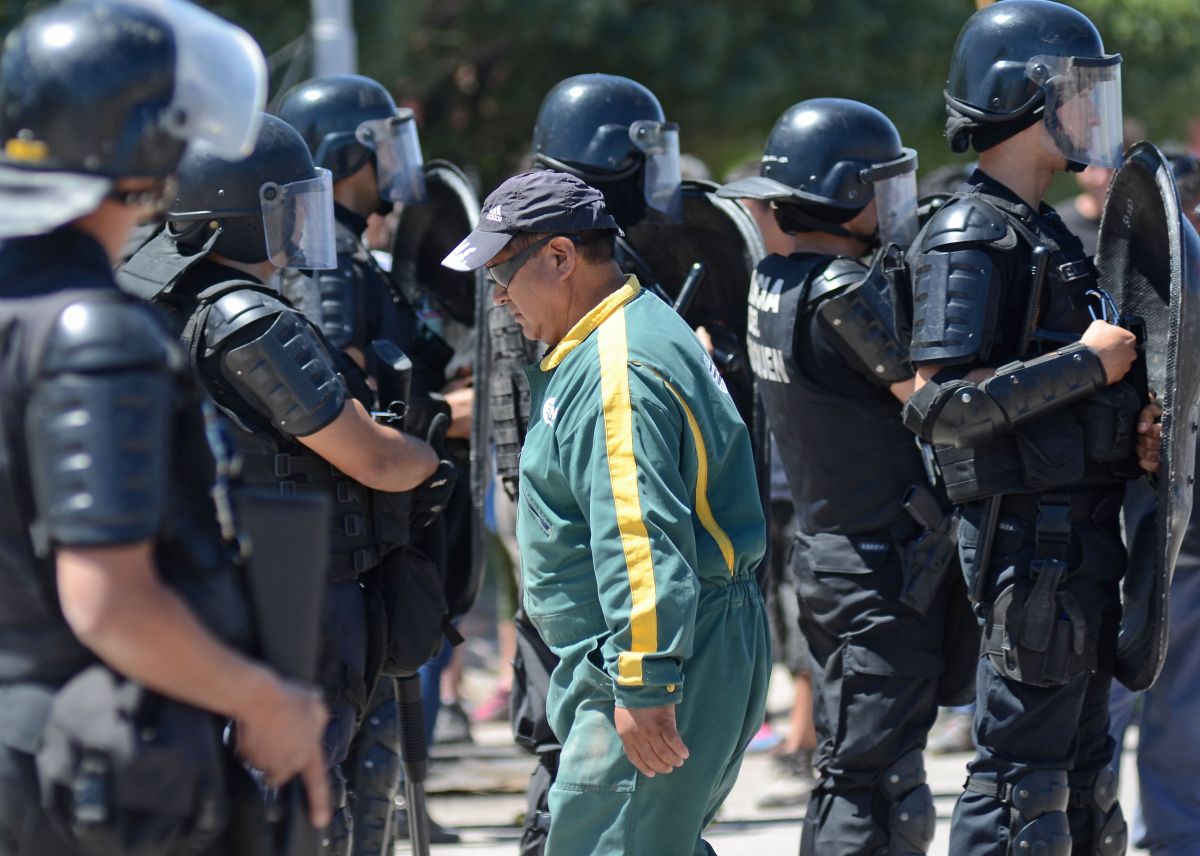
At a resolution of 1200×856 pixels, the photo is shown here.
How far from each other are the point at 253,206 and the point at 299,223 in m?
0.12

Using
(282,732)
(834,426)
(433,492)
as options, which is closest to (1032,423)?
(834,426)

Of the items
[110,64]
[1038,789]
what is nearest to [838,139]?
[1038,789]

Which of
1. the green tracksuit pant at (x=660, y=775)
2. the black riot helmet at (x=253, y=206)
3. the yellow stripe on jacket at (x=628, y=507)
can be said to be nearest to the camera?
the yellow stripe on jacket at (x=628, y=507)

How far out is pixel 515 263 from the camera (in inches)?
124

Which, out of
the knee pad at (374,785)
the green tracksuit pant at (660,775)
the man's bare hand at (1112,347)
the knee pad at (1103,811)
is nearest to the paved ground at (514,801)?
the knee pad at (374,785)

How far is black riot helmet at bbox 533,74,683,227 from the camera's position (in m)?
4.61

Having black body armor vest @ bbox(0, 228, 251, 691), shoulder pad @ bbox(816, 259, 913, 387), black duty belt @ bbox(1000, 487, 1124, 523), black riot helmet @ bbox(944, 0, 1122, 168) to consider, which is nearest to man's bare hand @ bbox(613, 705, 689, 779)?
black body armor vest @ bbox(0, 228, 251, 691)

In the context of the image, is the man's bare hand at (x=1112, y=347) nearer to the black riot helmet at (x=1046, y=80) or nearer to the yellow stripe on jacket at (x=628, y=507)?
the black riot helmet at (x=1046, y=80)

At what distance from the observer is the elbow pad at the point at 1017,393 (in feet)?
11.3

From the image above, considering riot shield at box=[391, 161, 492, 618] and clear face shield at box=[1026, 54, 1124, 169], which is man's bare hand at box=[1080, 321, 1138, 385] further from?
riot shield at box=[391, 161, 492, 618]

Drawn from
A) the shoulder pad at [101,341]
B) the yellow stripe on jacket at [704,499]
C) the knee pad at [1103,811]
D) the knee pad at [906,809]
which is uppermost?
the shoulder pad at [101,341]

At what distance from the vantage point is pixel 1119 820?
373 cm

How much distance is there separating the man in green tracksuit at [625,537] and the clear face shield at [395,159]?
175 cm

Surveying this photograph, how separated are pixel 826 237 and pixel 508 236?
1.45 metres
